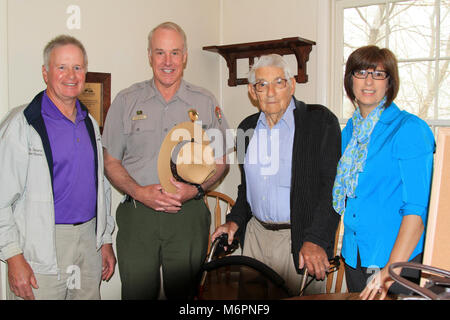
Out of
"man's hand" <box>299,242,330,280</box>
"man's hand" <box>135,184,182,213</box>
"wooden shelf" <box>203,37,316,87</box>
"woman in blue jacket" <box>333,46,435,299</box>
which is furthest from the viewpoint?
"wooden shelf" <box>203,37,316,87</box>

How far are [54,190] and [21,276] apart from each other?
0.37m

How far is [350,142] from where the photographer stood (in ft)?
6.10

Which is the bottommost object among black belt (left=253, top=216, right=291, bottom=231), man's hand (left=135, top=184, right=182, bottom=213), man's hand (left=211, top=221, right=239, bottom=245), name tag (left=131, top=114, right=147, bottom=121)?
man's hand (left=211, top=221, right=239, bottom=245)

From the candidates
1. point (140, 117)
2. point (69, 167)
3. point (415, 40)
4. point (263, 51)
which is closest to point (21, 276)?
point (69, 167)

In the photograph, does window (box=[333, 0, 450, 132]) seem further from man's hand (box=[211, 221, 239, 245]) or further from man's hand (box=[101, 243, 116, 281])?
man's hand (box=[101, 243, 116, 281])

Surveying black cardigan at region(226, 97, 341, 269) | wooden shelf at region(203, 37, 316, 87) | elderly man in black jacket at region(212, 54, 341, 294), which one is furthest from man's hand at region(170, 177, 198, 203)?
wooden shelf at region(203, 37, 316, 87)

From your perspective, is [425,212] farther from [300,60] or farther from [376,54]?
[300,60]

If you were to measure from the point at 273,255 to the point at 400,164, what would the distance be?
70 centimetres

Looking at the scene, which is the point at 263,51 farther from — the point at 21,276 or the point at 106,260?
the point at 21,276

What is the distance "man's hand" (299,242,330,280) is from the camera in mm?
1738

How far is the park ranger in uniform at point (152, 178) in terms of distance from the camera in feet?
7.43

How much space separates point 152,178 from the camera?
228 cm

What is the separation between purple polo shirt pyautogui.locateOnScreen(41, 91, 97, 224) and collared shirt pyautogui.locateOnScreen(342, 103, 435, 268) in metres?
1.14

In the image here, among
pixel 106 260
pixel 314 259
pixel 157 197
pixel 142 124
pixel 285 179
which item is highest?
pixel 142 124
